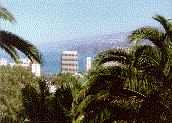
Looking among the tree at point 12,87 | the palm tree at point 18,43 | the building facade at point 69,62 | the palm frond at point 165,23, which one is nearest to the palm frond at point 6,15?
the palm tree at point 18,43

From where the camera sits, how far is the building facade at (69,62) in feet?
13.3

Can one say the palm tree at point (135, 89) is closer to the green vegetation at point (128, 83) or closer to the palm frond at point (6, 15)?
the green vegetation at point (128, 83)

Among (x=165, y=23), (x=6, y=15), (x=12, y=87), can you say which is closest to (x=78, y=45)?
(x=6, y=15)

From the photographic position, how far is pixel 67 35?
3568mm

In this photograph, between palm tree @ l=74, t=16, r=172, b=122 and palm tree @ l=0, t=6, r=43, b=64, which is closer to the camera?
palm tree @ l=74, t=16, r=172, b=122

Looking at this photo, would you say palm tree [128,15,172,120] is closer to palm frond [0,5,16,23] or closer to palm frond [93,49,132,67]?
palm frond [93,49,132,67]

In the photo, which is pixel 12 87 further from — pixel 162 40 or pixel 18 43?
pixel 162 40

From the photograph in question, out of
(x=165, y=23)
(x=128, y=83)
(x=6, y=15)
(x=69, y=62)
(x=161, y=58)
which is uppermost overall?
(x=6, y=15)

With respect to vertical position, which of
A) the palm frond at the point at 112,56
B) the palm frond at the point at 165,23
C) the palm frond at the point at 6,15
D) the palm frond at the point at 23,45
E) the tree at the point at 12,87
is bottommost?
the tree at the point at 12,87

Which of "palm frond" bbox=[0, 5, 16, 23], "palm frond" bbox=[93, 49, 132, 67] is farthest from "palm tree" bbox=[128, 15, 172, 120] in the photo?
"palm frond" bbox=[0, 5, 16, 23]

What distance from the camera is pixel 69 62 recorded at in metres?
4.25

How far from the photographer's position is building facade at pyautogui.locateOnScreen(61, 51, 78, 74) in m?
4.05

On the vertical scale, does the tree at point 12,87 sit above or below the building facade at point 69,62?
below

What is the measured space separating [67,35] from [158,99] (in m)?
2.07
